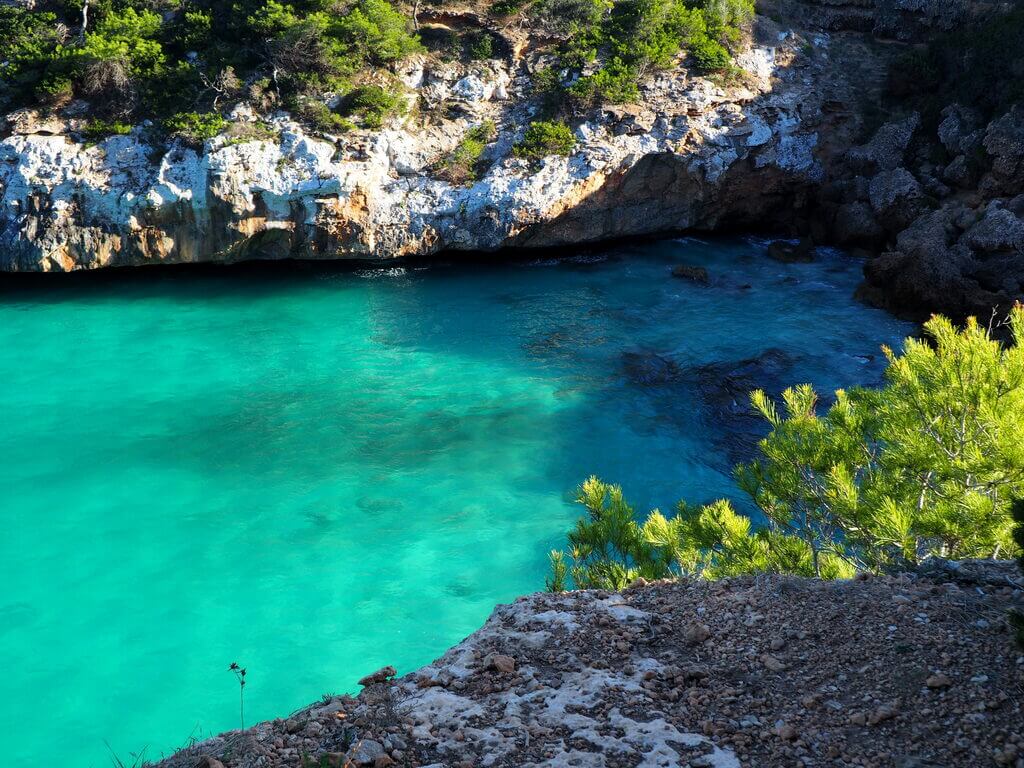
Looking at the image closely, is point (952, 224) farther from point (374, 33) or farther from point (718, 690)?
point (718, 690)

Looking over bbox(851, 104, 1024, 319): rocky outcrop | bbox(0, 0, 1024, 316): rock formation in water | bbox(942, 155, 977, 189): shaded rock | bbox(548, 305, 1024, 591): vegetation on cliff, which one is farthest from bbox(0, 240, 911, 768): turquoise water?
bbox(548, 305, 1024, 591): vegetation on cliff

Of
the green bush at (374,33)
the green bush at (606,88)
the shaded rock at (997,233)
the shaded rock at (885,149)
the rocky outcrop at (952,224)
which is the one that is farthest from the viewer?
the shaded rock at (885,149)

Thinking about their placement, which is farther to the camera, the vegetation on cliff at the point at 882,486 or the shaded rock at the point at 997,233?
the shaded rock at the point at 997,233

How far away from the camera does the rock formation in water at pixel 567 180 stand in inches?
792

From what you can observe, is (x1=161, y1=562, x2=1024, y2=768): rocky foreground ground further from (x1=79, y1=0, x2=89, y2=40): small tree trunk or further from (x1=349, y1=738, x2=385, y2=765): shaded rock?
(x1=79, y1=0, x2=89, y2=40): small tree trunk

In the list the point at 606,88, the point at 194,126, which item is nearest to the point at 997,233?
the point at 606,88

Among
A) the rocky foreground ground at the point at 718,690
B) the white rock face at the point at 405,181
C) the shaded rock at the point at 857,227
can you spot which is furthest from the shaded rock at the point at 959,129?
the rocky foreground ground at the point at 718,690

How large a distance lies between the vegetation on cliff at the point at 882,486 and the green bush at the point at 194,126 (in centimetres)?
1618

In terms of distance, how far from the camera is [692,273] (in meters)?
21.5

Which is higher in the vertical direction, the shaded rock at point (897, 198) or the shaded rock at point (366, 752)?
the shaded rock at point (897, 198)

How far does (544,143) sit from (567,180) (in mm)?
1164

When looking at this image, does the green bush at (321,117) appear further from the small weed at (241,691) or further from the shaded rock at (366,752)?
the shaded rock at (366,752)

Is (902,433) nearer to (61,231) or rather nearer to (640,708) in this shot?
(640,708)

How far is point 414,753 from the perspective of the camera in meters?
4.95
